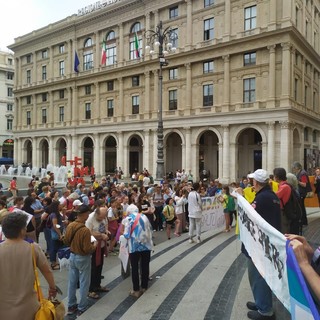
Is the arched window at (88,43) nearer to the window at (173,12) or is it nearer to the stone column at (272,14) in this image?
the window at (173,12)

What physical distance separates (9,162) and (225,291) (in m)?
58.8

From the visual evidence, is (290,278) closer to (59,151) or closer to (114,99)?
(114,99)

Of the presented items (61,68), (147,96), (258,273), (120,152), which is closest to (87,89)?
(61,68)

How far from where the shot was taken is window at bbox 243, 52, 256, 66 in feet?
106

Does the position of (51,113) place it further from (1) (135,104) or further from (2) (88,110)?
(1) (135,104)

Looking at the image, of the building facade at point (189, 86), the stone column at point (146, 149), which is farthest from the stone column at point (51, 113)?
the stone column at point (146, 149)

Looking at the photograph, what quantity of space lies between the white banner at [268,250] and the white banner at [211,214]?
Result: 6.65m

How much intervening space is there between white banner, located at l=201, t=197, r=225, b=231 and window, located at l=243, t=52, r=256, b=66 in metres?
23.6

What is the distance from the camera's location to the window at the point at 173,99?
3788cm

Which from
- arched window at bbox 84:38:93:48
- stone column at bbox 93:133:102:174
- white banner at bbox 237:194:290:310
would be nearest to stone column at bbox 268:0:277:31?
stone column at bbox 93:133:102:174

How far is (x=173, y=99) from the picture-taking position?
3809 centimetres

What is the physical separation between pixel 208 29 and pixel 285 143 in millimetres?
14652

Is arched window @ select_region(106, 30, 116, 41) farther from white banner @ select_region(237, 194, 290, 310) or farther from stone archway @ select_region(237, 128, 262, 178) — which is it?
white banner @ select_region(237, 194, 290, 310)

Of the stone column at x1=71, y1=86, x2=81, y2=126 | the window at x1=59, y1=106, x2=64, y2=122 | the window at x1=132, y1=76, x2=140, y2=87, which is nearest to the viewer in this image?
the window at x1=132, y1=76, x2=140, y2=87
